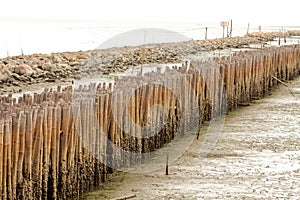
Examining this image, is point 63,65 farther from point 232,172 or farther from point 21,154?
point 21,154

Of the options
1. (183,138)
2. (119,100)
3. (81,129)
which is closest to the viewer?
(81,129)

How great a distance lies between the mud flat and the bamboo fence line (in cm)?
44

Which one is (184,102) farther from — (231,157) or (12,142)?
(12,142)

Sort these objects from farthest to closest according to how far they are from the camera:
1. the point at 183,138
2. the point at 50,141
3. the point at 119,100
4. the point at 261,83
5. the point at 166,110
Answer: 1. the point at 261,83
2. the point at 183,138
3. the point at 166,110
4. the point at 119,100
5. the point at 50,141

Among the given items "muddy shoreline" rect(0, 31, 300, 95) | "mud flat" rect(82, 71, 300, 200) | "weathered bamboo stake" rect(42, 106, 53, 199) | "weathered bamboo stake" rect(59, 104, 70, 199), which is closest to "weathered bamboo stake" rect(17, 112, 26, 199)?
"weathered bamboo stake" rect(42, 106, 53, 199)

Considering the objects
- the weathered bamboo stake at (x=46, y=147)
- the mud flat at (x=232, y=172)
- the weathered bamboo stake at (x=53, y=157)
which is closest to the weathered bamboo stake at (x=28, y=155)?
the weathered bamboo stake at (x=46, y=147)

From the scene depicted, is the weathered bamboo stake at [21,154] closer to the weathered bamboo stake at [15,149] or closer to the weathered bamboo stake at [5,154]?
the weathered bamboo stake at [15,149]

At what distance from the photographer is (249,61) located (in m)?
16.6

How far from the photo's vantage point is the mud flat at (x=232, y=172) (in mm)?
8500

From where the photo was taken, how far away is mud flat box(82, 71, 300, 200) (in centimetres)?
850

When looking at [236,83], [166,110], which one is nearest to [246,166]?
[166,110]

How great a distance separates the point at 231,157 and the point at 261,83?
780 centimetres

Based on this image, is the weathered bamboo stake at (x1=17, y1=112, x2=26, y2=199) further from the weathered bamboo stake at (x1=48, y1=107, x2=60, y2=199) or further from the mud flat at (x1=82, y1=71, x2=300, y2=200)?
the mud flat at (x1=82, y1=71, x2=300, y2=200)

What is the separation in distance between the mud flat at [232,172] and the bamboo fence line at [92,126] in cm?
44
